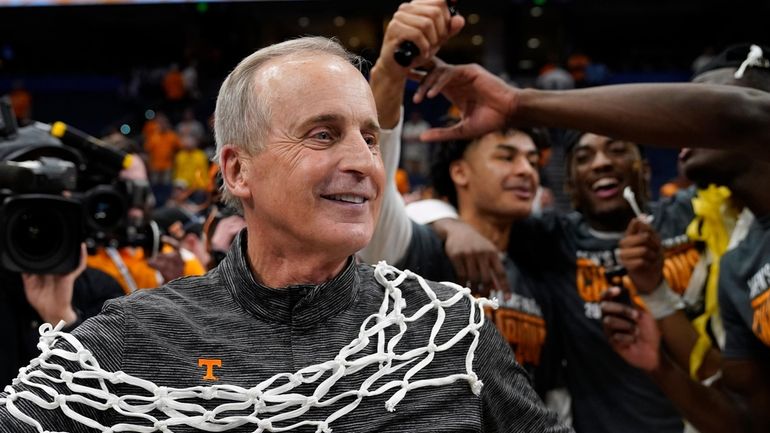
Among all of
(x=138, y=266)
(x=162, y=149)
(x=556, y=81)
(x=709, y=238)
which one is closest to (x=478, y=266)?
(x=709, y=238)

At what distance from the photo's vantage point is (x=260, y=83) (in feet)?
6.40

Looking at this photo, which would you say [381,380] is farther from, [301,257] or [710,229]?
[710,229]

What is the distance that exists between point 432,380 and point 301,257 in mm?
361

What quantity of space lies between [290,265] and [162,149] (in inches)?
548

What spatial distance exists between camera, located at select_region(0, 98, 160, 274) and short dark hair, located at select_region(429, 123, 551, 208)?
45.5 inches

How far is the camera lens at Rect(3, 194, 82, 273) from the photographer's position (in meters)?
2.69

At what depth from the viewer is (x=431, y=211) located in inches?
141

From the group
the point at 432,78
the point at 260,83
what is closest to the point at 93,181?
the point at 432,78

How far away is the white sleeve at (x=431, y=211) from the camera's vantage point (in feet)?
11.4

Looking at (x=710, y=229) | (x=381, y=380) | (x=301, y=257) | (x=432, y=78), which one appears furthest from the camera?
(x=710, y=229)

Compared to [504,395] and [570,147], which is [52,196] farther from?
[570,147]

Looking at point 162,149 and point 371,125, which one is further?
point 162,149

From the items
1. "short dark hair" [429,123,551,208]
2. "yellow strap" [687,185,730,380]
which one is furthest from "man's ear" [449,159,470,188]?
"yellow strap" [687,185,730,380]

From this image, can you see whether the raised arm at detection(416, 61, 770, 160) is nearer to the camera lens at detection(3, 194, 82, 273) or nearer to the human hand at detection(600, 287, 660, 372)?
the human hand at detection(600, 287, 660, 372)
